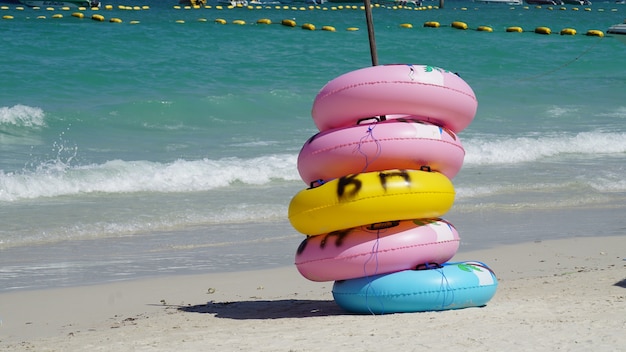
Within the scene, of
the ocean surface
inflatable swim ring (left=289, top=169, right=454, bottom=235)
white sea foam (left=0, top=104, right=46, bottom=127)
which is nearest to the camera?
inflatable swim ring (left=289, top=169, right=454, bottom=235)

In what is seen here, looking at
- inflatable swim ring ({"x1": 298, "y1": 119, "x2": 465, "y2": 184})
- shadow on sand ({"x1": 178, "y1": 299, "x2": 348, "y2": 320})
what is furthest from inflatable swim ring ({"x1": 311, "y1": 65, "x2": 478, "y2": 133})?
shadow on sand ({"x1": 178, "y1": 299, "x2": 348, "y2": 320})

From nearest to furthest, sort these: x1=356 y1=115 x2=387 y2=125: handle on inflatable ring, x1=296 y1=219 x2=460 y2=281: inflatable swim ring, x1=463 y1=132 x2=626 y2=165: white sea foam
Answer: x1=296 y1=219 x2=460 y2=281: inflatable swim ring < x1=356 y1=115 x2=387 y2=125: handle on inflatable ring < x1=463 y1=132 x2=626 y2=165: white sea foam

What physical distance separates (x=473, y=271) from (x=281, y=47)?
72.5ft

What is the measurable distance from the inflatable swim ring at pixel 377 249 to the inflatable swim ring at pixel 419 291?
73 mm

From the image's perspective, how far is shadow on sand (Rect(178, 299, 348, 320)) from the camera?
23.4ft

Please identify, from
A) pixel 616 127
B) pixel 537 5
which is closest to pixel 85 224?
pixel 616 127

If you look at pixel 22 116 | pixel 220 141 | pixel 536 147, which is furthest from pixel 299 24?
pixel 536 147

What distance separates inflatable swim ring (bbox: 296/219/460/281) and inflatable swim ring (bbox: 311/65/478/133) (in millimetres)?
736

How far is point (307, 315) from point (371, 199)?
3.31ft

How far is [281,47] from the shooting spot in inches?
1125

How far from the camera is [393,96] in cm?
684

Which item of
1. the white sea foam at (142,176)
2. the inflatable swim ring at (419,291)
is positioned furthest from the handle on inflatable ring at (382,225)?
the white sea foam at (142,176)

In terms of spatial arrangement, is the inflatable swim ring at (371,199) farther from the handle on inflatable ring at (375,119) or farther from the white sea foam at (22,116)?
the white sea foam at (22,116)

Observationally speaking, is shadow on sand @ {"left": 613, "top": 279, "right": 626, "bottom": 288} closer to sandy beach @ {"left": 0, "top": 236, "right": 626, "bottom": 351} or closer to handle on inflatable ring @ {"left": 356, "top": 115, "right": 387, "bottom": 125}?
sandy beach @ {"left": 0, "top": 236, "right": 626, "bottom": 351}
